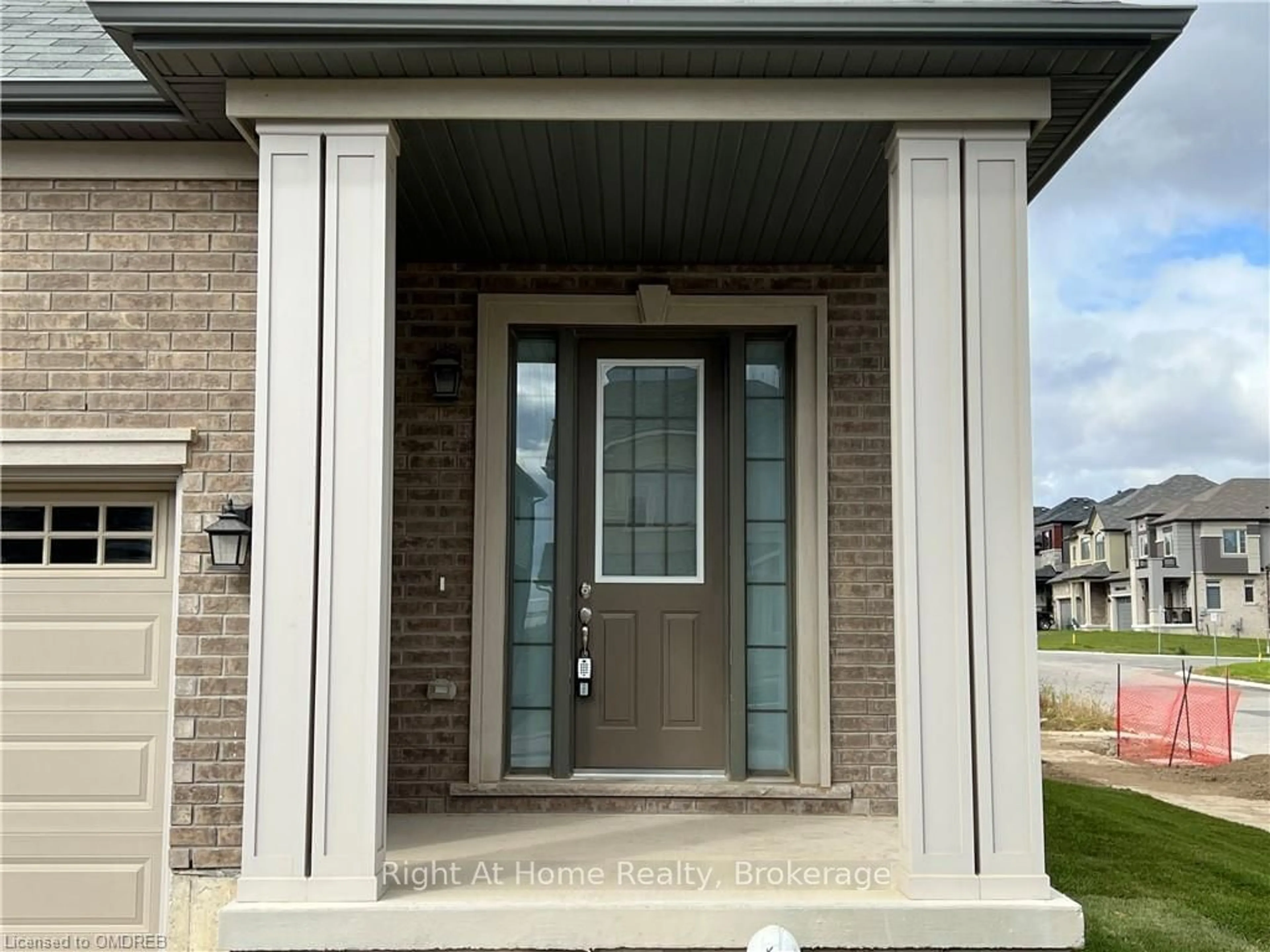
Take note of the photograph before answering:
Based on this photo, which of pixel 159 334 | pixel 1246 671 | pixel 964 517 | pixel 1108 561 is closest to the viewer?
pixel 964 517

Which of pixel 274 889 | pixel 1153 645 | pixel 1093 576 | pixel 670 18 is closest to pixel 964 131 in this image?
pixel 670 18

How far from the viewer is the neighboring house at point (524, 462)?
3.67 m

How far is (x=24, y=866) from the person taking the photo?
444 cm

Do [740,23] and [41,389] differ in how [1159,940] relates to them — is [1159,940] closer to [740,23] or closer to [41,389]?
[740,23]

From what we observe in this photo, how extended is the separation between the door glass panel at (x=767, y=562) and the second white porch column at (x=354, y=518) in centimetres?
236

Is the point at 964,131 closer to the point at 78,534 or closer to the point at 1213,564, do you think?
the point at 78,534

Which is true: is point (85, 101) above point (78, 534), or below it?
above

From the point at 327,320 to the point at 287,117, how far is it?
71cm

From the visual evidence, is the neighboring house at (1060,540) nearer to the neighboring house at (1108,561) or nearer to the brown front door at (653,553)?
the neighboring house at (1108,561)

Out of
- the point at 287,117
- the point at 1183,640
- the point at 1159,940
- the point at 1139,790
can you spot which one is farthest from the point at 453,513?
the point at 1183,640

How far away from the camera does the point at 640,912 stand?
147 inches

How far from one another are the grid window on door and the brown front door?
209 cm

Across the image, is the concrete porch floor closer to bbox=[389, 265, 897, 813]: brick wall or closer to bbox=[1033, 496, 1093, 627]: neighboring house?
bbox=[389, 265, 897, 813]: brick wall

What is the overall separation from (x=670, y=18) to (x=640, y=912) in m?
2.86
